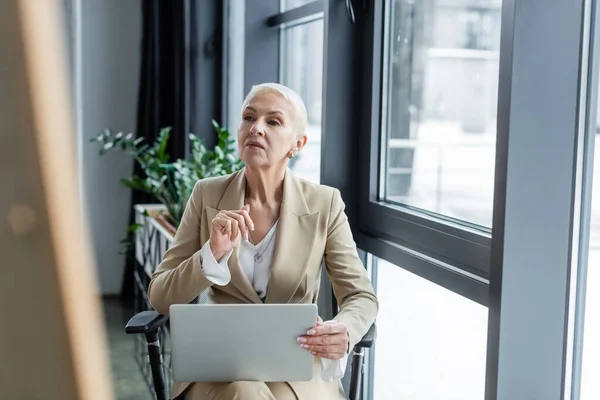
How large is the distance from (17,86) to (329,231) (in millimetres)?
1721

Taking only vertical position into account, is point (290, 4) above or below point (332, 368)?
above

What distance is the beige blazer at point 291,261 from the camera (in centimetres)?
175

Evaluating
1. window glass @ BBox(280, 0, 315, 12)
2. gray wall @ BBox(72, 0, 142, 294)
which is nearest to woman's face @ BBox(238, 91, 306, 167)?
window glass @ BBox(280, 0, 315, 12)

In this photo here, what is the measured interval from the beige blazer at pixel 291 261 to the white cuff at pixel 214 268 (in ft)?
0.08

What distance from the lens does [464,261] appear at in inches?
69.9

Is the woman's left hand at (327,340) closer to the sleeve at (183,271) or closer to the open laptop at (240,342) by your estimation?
the open laptop at (240,342)

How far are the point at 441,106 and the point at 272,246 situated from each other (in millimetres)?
633

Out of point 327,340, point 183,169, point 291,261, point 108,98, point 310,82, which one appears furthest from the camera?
point 108,98

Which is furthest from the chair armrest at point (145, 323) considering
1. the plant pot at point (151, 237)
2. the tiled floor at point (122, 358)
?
the plant pot at point (151, 237)

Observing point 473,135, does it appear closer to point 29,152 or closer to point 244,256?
point 244,256

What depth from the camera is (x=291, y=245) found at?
6.04 ft

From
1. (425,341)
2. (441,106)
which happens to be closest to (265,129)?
(441,106)

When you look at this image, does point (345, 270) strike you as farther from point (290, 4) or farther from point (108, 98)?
point (108, 98)

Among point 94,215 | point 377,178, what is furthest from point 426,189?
point 94,215
